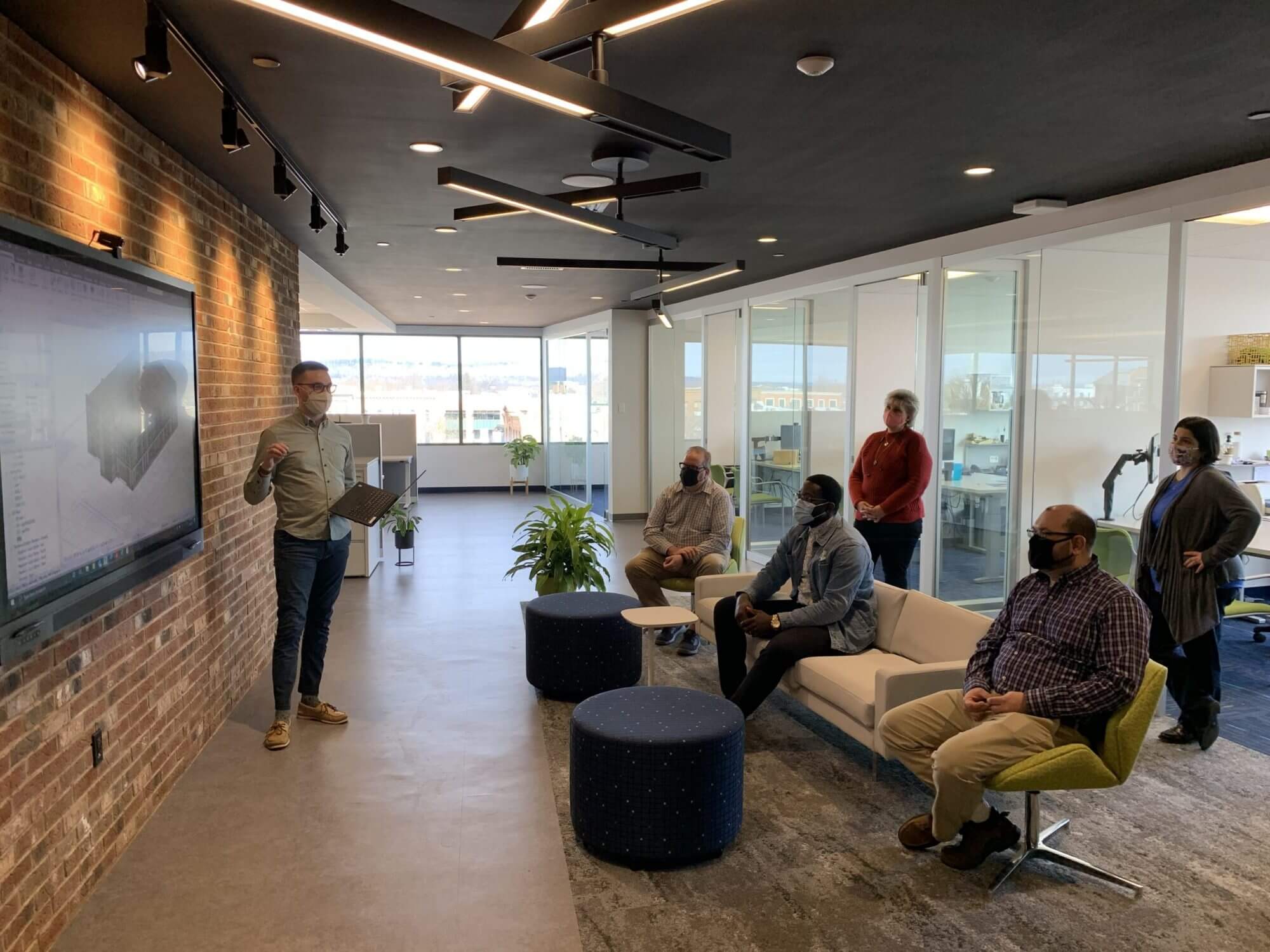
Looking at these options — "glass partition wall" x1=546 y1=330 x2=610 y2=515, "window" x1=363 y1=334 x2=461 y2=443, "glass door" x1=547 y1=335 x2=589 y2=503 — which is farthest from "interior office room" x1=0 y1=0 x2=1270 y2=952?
"window" x1=363 y1=334 x2=461 y2=443

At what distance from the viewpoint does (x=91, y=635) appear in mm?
2871

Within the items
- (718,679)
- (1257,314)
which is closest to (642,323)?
(1257,314)

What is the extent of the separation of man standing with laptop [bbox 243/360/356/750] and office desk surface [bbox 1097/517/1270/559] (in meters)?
4.21

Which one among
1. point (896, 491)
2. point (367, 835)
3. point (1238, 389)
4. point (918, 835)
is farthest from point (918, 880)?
point (1238, 389)

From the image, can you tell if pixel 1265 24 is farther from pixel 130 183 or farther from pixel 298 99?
pixel 130 183

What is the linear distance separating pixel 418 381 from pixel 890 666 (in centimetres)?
1230

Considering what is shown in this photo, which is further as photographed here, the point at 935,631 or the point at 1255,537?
the point at 1255,537

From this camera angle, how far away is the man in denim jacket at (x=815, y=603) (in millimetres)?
4062

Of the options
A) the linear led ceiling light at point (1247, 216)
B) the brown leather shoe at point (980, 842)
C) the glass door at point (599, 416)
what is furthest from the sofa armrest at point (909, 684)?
the glass door at point (599, 416)

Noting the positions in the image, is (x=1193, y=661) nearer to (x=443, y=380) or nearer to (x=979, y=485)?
(x=979, y=485)

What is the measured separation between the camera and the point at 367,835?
3264 mm

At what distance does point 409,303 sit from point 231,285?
6.41 meters

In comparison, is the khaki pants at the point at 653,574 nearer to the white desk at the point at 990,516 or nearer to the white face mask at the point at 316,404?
the white desk at the point at 990,516

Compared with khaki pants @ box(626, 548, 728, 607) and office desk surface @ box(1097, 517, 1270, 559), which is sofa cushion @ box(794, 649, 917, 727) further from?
office desk surface @ box(1097, 517, 1270, 559)
